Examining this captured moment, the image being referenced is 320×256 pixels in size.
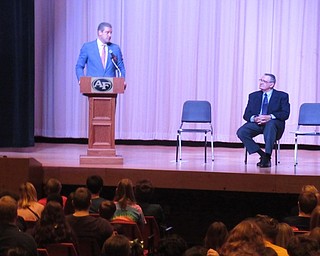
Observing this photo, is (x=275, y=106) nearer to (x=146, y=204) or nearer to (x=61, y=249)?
(x=146, y=204)

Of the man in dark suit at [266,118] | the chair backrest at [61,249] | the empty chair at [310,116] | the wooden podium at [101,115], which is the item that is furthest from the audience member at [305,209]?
the empty chair at [310,116]

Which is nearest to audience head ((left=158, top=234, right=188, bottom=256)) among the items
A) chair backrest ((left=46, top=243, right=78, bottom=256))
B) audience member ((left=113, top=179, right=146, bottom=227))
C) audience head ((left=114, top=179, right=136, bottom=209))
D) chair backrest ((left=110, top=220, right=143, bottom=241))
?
chair backrest ((left=46, top=243, right=78, bottom=256))

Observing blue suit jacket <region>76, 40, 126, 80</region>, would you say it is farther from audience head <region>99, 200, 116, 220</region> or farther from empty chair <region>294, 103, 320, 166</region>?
audience head <region>99, 200, 116, 220</region>

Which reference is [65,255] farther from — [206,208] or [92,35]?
[92,35]

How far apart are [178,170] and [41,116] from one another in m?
4.21

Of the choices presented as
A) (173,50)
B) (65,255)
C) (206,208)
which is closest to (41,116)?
(173,50)

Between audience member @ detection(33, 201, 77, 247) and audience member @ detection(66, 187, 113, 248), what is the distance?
0.70 ft

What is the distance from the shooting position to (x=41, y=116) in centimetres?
1130

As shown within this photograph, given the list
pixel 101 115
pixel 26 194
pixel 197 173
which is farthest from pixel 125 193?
pixel 101 115

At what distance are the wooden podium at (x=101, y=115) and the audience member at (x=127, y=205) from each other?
2.66 m

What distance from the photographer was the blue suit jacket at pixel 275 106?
323 inches

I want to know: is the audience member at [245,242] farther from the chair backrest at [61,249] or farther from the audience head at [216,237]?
the chair backrest at [61,249]

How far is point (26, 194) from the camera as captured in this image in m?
5.34

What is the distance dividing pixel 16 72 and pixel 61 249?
21.2 feet
